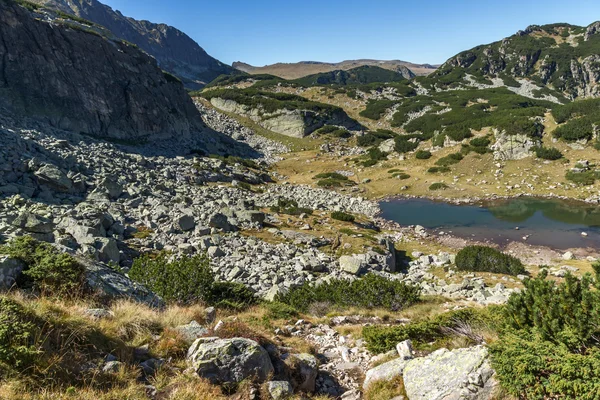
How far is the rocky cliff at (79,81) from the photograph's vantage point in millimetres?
35250

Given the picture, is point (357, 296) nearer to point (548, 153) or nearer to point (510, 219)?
point (510, 219)

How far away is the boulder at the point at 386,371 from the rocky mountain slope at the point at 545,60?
10348 centimetres

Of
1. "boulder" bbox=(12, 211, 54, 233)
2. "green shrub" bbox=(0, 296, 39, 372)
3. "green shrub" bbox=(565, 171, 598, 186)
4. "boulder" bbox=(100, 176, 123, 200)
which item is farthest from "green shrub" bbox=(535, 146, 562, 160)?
"green shrub" bbox=(0, 296, 39, 372)

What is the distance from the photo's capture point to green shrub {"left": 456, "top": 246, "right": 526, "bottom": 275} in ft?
60.4

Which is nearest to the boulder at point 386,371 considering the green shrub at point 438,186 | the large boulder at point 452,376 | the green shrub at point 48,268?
the large boulder at point 452,376

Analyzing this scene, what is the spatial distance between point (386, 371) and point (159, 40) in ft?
700

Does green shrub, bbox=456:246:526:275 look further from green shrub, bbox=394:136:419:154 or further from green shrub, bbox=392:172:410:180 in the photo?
green shrub, bbox=394:136:419:154

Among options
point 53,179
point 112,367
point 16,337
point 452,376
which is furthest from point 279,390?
point 53,179

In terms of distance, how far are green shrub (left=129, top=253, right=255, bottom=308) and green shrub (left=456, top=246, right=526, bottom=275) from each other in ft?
43.3

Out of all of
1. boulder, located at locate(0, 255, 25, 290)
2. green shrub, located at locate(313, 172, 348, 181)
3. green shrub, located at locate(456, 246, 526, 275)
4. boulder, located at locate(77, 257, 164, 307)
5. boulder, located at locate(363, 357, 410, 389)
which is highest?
boulder, located at locate(0, 255, 25, 290)

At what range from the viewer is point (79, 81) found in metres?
40.3

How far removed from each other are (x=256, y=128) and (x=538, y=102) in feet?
205

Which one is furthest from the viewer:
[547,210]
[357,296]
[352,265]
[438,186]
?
[438,186]

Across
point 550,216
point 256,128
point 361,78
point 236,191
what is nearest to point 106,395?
point 236,191
